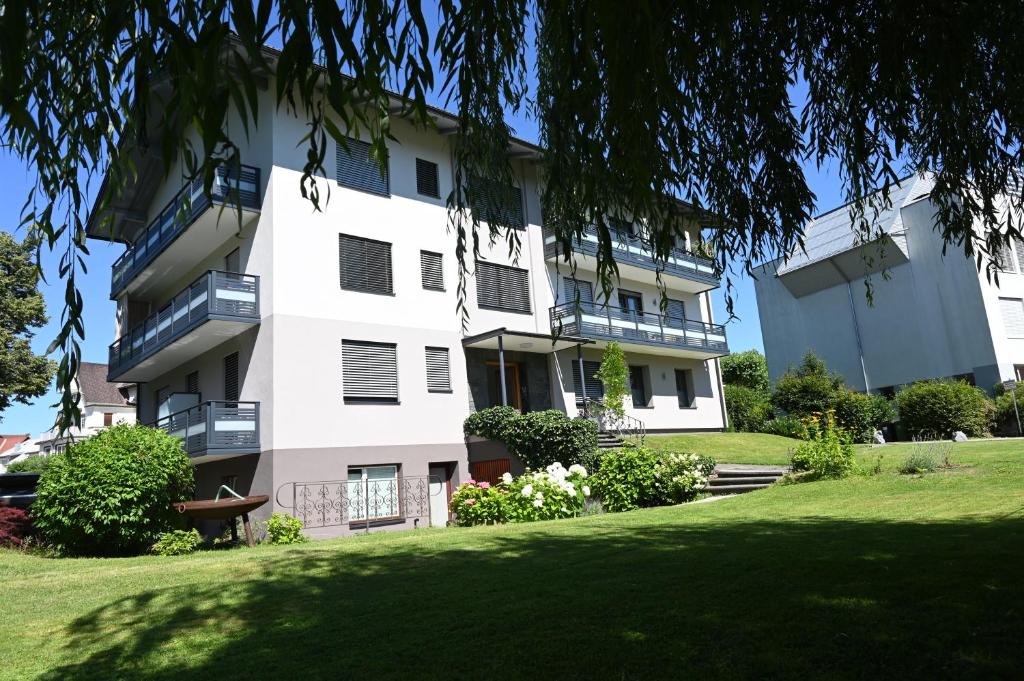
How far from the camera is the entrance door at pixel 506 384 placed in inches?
895

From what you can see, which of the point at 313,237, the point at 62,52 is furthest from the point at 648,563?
the point at 313,237

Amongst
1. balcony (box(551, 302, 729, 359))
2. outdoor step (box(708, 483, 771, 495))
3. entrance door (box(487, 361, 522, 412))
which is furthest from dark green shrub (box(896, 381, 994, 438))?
entrance door (box(487, 361, 522, 412))

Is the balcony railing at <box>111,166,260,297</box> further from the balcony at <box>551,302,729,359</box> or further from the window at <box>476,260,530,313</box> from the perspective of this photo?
the balcony at <box>551,302,729,359</box>

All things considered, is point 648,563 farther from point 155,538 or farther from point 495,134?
point 155,538

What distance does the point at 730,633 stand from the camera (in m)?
4.31

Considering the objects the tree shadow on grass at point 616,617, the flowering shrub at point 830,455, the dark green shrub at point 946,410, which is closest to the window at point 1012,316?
the dark green shrub at point 946,410

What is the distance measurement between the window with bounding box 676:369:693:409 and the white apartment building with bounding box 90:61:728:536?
5.32 m

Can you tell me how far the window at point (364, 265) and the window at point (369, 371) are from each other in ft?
5.13

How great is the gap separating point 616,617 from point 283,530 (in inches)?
478

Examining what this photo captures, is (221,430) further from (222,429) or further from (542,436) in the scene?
(542,436)

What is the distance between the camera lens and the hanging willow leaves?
3074mm

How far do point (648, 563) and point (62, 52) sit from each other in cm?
A: 587

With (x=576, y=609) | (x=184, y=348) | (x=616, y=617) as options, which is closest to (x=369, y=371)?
(x=184, y=348)

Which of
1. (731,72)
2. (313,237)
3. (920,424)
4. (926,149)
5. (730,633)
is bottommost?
(730,633)
